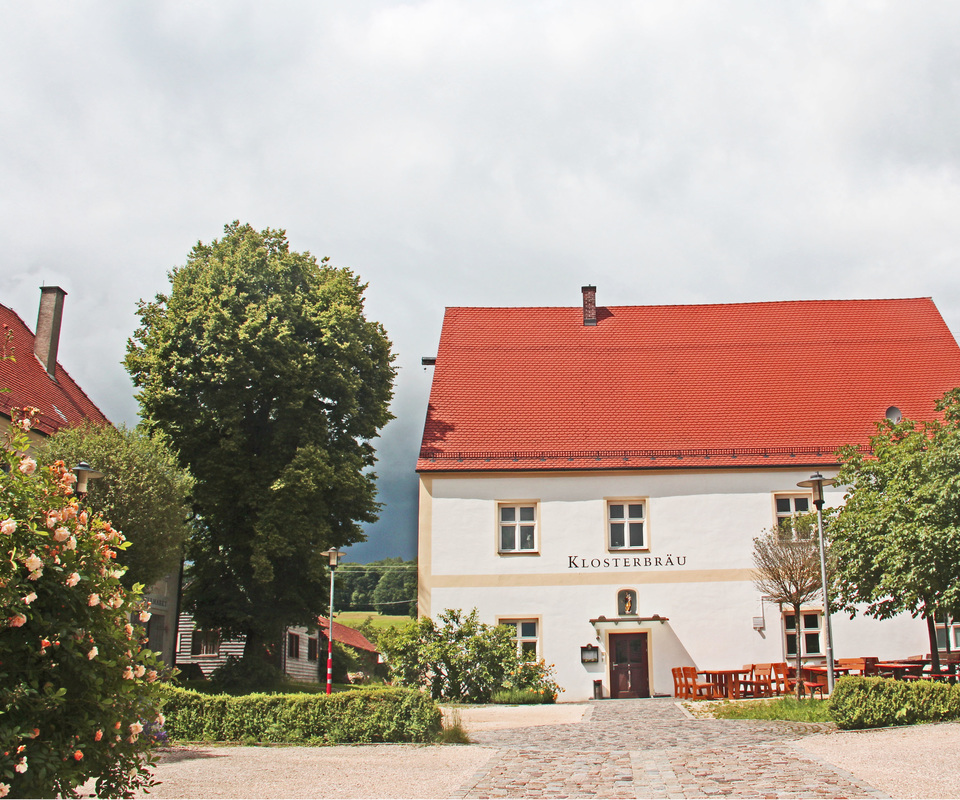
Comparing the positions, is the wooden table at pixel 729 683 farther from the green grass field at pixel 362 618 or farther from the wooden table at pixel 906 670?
the green grass field at pixel 362 618

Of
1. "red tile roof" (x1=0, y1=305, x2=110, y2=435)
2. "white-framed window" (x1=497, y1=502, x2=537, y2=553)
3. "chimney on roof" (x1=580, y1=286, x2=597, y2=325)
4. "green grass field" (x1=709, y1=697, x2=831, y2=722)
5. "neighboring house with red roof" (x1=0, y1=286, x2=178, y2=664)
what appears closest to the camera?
"green grass field" (x1=709, y1=697, x2=831, y2=722)

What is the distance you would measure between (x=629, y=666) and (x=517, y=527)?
4.70 meters

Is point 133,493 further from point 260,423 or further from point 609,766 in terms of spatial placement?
point 609,766

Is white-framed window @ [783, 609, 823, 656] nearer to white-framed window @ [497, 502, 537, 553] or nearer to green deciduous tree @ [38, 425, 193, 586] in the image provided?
white-framed window @ [497, 502, 537, 553]

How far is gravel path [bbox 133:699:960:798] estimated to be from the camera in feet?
30.8

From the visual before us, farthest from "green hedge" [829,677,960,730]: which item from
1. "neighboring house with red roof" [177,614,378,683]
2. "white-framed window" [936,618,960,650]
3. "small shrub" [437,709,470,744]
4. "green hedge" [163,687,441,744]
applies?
"neighboring house with red roof" [177,614,378,683]

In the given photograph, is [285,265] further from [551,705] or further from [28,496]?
[28,496]

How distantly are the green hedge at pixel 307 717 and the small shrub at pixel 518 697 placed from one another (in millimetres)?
8224

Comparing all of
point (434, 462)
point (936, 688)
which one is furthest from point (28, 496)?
point (434, 462)

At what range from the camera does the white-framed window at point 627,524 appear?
82.1 ft

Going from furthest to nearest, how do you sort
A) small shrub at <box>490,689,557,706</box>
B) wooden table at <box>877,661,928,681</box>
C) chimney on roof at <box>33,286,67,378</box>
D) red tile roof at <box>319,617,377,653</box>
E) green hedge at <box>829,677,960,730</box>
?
1. red tile roof at <box>319,617,377,653</box>
2. chimney on roof at <box>33,286,67,378</box>
3. small shrub at <box>490,689,557,706</box>
4. wooden table at <box>877,661,928,681</box>
5. green hedge at <box>829,677,960,730</box>

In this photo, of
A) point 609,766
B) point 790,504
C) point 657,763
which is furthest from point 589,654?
point 609,766

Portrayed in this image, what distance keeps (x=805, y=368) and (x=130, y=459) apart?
20549 millimetres

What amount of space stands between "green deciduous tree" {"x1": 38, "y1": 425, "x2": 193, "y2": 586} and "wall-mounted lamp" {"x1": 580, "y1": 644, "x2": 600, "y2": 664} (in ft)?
34.8
